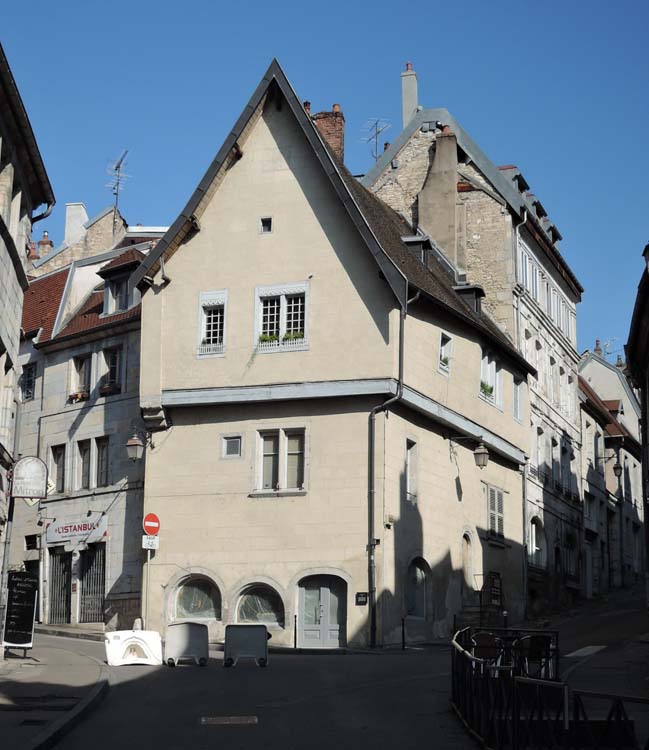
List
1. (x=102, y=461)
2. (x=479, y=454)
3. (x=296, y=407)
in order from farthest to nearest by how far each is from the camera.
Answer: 1. (x=102, y=461)
2. (x=479, y=454)
3. (x=296, y=407)

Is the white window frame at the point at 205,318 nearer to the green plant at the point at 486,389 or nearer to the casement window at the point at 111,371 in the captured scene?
the casement window at the point at 111,371

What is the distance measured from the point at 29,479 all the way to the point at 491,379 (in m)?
18.3

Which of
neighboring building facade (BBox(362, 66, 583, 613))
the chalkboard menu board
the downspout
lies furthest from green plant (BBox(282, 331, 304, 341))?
the chalkboard menu board

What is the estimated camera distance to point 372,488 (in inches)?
1205

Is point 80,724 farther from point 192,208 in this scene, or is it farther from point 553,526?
point 553,526

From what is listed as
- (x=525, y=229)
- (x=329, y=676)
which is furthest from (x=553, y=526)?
(x=329, y=676)

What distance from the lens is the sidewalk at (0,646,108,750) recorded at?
46.6 ft

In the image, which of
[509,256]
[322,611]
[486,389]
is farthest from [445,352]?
[322,611]

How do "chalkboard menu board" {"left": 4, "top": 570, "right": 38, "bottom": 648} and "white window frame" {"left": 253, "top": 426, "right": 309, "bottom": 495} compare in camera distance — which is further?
"white window frame" {"left": 253, "top": 426, "right": 309, "bottom": 495}

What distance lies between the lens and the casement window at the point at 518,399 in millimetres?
39750

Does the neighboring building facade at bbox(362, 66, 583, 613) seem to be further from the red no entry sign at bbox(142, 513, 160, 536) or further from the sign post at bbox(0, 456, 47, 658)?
the sign post at bbox(0, 456, 47, 658)

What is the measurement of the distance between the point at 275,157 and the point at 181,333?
5.17 meters

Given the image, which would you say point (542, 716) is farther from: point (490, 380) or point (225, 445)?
point (490, 380)

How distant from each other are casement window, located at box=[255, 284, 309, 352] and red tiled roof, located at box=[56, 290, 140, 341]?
5.04 m
